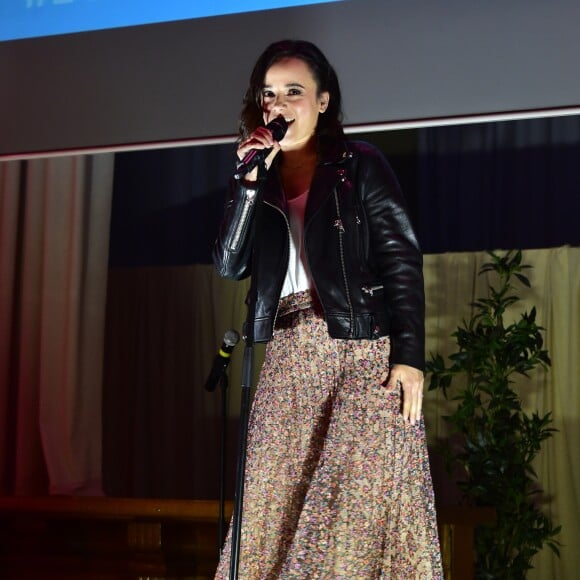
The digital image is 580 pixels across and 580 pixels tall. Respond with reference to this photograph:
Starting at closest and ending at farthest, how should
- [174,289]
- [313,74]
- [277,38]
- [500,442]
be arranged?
[313,74] < [277,38] < [500,442] < [174,289]

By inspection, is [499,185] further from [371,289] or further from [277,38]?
[371,289]

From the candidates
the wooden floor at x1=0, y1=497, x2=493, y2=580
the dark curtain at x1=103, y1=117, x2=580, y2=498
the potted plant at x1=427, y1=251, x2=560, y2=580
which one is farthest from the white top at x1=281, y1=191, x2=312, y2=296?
the dark curtain at x1=103, y1=117, x2=580, y2=498

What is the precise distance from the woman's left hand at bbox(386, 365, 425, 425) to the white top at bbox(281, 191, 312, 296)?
0.28 m

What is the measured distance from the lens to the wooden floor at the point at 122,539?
9.17 feet

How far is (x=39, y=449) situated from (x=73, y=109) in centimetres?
182

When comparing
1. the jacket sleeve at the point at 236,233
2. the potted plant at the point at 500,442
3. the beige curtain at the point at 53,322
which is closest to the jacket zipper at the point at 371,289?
the jacket sleeve at the point at 236,233

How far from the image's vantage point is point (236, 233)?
189cm

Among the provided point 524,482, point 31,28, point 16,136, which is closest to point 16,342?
point 16,136

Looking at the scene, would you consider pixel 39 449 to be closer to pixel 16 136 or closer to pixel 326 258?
pixel 16 136

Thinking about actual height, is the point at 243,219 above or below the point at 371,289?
above

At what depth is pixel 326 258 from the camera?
1.93 m

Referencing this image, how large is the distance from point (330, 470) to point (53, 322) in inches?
115

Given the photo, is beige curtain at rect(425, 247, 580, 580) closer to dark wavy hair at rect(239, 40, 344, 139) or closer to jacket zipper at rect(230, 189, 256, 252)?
dark wavy hair at rect(239, 40, 344, 139)

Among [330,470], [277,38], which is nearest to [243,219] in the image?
[330,470]
